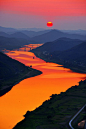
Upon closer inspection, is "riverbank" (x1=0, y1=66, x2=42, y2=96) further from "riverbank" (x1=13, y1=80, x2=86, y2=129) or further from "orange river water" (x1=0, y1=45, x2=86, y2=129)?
"riverbank" (x1=13, y1=80, x2=86, y2=129)

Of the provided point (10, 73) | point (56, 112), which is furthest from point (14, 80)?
point (56, 112)

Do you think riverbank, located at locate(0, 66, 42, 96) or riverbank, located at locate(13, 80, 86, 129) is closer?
riverbank, located at locate(13, 80, 86, 129)

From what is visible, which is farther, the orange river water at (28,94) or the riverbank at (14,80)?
the riverbank at (14,80)

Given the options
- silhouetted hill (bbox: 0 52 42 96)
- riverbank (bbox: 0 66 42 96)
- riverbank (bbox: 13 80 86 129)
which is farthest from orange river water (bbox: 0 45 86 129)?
silhouetted hill (bbox: 0 52 42 96)

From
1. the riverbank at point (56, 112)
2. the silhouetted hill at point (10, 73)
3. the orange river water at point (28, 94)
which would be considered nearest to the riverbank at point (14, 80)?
the silhouetted hill at point (10, 73)

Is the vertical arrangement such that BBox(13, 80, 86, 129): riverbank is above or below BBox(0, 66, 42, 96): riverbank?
below

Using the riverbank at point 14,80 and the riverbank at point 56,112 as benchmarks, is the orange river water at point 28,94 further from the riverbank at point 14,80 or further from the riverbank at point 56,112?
Answer: the riverbank at point 56,112
